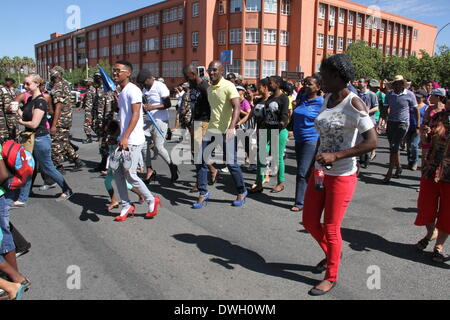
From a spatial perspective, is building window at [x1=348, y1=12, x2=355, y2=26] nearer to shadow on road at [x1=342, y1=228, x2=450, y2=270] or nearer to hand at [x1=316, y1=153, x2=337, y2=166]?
shadow on road at [x1=342, y1=228, x2=450, y2=270]

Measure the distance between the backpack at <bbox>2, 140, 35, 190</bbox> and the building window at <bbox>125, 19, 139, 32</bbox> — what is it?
194 feet

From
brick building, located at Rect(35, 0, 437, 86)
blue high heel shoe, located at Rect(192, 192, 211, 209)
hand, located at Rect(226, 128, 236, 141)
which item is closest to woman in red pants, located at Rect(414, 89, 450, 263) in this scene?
hand, located at Rect(226, 128, 236, 141)

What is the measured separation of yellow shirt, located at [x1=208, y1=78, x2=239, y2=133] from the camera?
5.51m

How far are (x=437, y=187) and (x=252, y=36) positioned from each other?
42.1 meters

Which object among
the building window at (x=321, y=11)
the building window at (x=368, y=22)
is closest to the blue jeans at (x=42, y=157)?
the building window at (x=321, y=11)

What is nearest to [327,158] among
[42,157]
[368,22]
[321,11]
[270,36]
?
[42,157]

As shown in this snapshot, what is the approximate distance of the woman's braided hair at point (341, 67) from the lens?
10.1 feet

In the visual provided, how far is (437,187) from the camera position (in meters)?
4.07

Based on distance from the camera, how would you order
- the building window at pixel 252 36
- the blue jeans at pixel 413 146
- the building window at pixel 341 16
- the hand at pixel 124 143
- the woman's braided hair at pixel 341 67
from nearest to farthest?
the woman's braided hair at pixel 341 67 < the hand at pixel 124 143 < the blue jeans at pixel 413 146 < the building window at pixel 252 36 < the building window at pixel 341 16

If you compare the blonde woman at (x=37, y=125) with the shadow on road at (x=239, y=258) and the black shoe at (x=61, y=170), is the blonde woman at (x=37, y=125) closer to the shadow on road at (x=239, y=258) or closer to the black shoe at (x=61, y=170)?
the black shoe at (x=61, y=170)

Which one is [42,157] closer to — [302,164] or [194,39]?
[302,164]

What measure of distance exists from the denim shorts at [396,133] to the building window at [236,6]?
39440mm

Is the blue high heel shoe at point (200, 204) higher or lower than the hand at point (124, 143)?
lower

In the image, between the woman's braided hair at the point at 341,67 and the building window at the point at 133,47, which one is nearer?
the woman's braided hair at the point at 341,67
